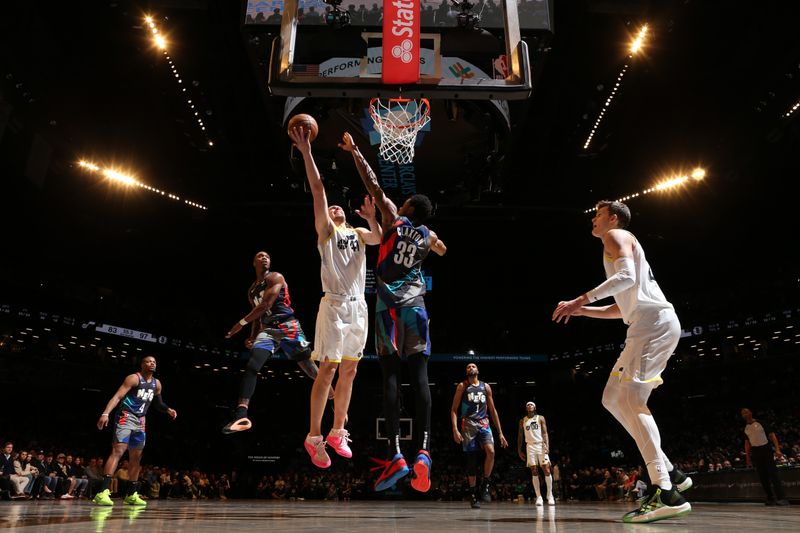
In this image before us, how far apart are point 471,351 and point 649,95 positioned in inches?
641

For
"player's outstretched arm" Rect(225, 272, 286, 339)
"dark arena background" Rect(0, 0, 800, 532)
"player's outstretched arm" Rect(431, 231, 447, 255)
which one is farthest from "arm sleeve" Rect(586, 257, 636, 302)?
"player's outstretched arm" Rect(225, 272, 286, 339)

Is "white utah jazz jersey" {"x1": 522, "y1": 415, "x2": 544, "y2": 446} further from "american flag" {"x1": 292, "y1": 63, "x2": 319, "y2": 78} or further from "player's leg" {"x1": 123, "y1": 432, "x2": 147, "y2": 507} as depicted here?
"american flag" {"x1": 292, "y1": 63, "x2": 319, "y2": 78}

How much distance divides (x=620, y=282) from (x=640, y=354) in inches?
21.9

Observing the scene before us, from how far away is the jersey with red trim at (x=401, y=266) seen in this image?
16.6 ft

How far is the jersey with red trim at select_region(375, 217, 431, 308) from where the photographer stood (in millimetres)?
5070

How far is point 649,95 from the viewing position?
1490cm

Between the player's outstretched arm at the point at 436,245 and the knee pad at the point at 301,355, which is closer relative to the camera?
the player's outstretched arm at the point at 436,245

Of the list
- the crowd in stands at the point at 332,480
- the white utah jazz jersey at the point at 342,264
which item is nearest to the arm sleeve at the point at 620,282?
the white utah jazz jersey at the point at 342,264

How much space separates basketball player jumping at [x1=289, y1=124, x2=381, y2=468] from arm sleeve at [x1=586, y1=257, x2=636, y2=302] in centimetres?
203

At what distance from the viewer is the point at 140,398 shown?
8.88m

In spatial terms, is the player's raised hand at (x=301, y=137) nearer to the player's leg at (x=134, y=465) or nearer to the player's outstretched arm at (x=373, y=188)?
the player's outstretched arm at (x=373, y=188)

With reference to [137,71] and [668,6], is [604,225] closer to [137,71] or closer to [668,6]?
[668,6]

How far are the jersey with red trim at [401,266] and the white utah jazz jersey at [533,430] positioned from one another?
7.52 meters

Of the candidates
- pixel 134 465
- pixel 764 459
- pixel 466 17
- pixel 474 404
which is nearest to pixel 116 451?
pixel 134 465
